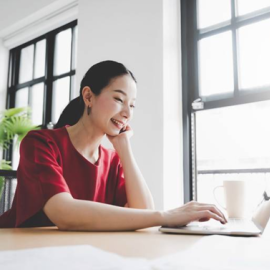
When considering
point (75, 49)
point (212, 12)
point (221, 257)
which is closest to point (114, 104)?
point (221, 257)

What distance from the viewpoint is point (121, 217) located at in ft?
3.12

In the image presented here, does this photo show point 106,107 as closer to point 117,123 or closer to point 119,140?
point 117,123

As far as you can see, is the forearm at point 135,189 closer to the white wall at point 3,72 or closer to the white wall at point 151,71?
the white wall at point 151,71

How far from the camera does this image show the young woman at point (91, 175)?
96 cm

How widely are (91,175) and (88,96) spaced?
33 centimetres

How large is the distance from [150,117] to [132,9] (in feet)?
2.92

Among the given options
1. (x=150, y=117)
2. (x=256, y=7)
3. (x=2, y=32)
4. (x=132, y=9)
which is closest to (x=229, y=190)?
(x=150, y=117)

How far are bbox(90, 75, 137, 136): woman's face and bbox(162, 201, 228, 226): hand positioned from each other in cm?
53

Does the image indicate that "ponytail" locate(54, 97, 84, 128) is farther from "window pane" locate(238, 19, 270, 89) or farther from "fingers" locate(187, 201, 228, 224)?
"window pane" locate(238, 19, 270, 89)

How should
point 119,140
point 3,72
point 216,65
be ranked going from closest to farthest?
point 119,140 → point 216,65 → point 3,72

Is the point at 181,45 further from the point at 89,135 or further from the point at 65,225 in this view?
the point at 65,225

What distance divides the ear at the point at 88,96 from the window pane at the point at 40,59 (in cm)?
273

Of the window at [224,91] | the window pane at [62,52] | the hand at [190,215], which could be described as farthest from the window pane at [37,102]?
the hand at [190,215]

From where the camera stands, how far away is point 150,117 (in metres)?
2.62
